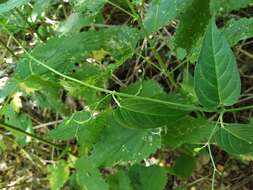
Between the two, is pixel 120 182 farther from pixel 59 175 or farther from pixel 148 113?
pixel 148 113

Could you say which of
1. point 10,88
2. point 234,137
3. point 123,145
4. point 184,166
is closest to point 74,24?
point 10,88

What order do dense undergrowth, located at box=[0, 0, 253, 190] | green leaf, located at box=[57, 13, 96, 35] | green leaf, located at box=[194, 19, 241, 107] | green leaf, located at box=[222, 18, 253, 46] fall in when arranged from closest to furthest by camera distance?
green leaf, located at box=[194, 19, 241, 107] → dense undergrowth, located at box=[0, 0, 253, 190] → green leaf, located at box=[222, 18, 253, 46] → green leaf, located at box=[57, 13, 96, 35]

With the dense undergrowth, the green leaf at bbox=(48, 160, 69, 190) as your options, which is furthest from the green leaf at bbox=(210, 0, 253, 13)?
the green leaf at bbox=(48, 160, 69, 190)

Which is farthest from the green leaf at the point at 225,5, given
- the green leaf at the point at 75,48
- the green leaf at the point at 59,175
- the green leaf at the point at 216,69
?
A: the green leaf at the point at 59,175

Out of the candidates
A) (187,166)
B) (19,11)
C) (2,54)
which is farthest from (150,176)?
(2,54)

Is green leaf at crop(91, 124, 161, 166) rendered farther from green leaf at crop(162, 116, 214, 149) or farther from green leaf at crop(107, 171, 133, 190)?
green leaf at crop(107, 171, 133, 190)

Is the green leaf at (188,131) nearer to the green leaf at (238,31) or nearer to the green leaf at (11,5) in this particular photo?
the green leaf at (238,31)

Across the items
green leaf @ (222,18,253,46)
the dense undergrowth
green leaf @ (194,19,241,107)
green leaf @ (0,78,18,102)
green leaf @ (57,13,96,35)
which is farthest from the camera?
green leaf @ (57,13,96,35)

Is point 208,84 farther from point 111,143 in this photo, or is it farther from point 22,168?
point 22,168
